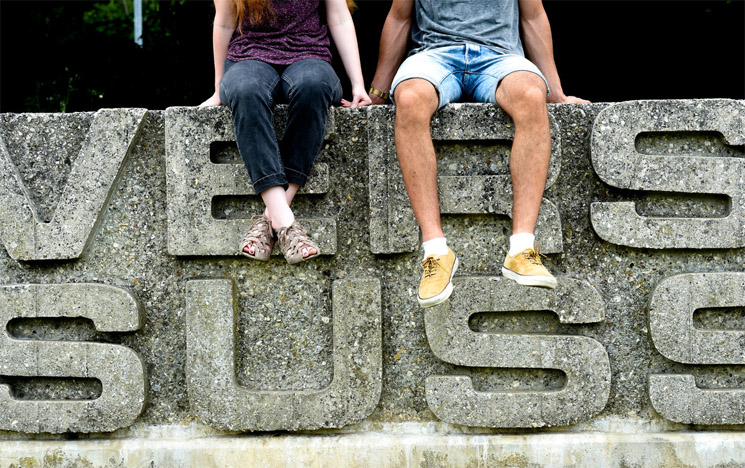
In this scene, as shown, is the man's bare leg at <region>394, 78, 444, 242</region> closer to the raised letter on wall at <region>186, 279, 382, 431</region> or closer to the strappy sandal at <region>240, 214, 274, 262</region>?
the raised letter on wall at <region>186, 279, 382, 431</region>

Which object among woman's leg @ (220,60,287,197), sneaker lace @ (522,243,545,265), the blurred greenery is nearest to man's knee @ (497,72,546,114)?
sneaker lace @ (522,243,545,265)

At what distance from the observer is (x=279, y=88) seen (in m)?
2.62

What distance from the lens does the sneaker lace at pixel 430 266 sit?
236 cm

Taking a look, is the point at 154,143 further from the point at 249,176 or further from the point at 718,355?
the point at 718,355

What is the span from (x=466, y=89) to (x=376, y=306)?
0.91 meters

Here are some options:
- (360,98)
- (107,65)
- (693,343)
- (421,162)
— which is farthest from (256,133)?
(107,65)

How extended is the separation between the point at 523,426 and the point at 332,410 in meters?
0.71

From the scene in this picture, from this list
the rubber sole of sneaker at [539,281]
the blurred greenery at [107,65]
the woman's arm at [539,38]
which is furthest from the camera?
the blurred greenery at [107,65]

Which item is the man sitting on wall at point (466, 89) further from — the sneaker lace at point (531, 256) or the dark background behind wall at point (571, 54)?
the dark background behind wall at point (571, 54)

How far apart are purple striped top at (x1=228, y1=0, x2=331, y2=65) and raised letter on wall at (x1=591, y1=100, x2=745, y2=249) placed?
1129 millimetres

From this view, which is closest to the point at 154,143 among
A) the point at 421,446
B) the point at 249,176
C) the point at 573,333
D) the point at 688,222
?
the point at 249,176

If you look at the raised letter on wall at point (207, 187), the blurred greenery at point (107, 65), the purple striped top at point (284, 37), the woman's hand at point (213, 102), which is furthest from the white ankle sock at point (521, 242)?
the blurred greenery at point (107, 65)

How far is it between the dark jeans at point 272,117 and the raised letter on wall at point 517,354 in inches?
29.1

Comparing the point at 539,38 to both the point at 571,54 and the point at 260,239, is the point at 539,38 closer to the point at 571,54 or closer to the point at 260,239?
the point at 260,239
